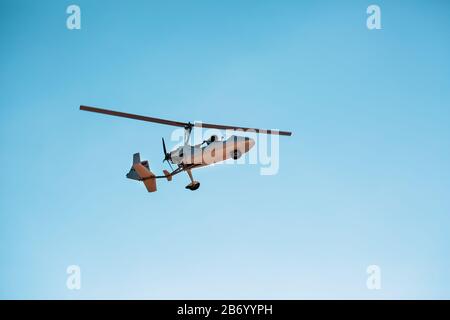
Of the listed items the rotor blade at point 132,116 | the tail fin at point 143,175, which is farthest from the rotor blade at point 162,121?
the tail fin at point 143,175

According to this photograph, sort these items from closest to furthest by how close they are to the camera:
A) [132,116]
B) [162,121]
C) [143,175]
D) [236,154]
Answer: [236,154] < [132,116] < [162,121] < [143,175]

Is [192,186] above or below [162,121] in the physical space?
below

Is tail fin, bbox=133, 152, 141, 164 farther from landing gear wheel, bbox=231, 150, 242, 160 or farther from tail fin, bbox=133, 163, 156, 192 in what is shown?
landing gear wheel, bbox=231, 150, 242, 160

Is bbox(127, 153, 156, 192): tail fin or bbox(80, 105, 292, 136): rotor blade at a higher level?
bbox(80, 105, 292, 136): rotor blade

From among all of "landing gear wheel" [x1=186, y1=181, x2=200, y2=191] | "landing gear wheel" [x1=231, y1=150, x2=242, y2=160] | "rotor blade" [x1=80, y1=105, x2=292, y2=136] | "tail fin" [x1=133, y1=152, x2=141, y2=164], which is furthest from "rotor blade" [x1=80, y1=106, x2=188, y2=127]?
"landing gear wheel" [x1=231, y1=150, x2=242, y2=160]

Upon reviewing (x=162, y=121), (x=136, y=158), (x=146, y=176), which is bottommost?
(x=146, y=176)

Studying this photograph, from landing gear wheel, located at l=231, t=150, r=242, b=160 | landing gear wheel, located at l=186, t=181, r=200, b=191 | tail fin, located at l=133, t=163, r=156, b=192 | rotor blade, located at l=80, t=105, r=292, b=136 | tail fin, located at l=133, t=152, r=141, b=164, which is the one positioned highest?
rotor blade, located at l=80, t=105, r=292, b=136

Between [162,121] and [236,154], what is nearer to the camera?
[236,154]

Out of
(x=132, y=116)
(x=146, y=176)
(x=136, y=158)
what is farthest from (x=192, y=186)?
(x=132, y=116)

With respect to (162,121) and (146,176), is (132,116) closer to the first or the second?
(162,121)

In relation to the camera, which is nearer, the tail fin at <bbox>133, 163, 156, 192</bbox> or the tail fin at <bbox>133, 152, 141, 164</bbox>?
the tail fin at <bbox>133, 163, 156, 192</bbox>
